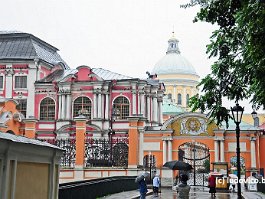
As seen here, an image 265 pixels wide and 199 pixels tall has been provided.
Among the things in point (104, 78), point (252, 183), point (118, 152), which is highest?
point (104, 78)

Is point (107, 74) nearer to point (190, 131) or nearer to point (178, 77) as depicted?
point (190, 131)

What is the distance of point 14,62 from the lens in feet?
140

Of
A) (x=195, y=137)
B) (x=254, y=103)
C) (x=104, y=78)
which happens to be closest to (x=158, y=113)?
(x=104, y=78)

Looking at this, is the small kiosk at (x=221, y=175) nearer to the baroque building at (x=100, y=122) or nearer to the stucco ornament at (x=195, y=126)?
the baroque building at (x=100, y=122)

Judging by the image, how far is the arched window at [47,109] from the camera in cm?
4181

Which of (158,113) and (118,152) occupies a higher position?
(158,113)

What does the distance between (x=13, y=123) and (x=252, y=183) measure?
15.5 meters

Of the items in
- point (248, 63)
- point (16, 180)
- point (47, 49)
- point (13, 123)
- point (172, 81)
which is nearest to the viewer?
point (16, 180)

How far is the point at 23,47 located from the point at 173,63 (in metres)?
43.3

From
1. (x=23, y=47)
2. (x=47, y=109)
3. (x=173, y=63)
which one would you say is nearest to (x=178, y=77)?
(x=173, y=63)

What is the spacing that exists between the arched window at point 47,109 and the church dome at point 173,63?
43198mm

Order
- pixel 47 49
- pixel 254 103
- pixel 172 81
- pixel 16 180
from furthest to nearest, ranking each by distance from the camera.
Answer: pixel 172 81
pixel 47 49
pixel 254 103
pixel 16 180

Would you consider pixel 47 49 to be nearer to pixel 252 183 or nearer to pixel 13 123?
pixel 13 123

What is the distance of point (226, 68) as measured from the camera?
11.4 metres
